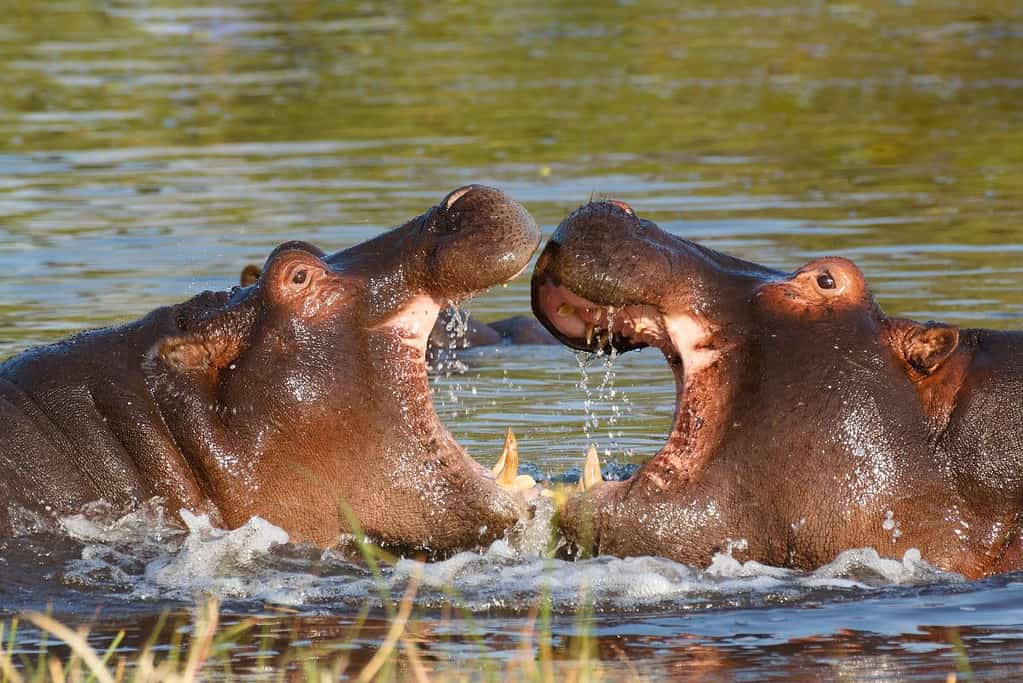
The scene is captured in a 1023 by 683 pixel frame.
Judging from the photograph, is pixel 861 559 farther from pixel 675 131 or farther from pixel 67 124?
pixel 67 124

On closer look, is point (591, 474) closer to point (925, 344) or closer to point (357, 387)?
point (357, 387)

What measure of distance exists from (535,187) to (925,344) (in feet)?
28.9

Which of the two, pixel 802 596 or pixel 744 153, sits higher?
pixel 744 153

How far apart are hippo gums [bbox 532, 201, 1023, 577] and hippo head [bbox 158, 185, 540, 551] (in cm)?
28

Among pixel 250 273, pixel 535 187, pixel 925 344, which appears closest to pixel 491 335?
pixel 250 273

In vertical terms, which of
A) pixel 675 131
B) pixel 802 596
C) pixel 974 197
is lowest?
pixel 802 596

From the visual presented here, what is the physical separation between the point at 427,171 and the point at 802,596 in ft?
33.1

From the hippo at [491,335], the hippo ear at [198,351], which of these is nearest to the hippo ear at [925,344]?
the hippo ear at [198,351]

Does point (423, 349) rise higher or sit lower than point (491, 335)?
lower

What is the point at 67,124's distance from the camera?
741 inches

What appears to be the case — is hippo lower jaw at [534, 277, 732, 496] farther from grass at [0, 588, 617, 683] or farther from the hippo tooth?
grass at [0, 588, 617, 683]

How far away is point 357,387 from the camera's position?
597 centimetres

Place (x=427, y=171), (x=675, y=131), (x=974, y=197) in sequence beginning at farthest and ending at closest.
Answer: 1. (x=675, y=131)
2. (x=427, y=171)
3. (x=974, y=197)

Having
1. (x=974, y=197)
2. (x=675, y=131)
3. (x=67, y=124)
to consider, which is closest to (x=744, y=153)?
(x=675, y=131)
